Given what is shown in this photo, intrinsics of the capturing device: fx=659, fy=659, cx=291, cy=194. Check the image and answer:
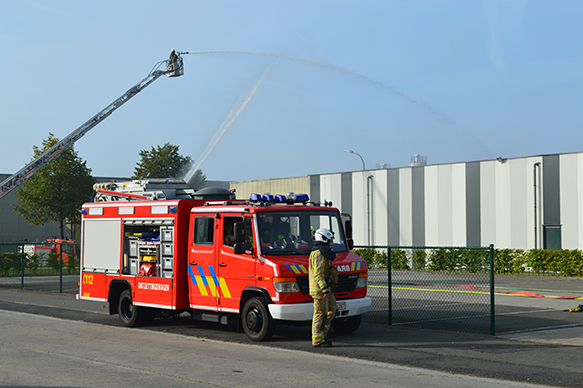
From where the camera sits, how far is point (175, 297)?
522 inches

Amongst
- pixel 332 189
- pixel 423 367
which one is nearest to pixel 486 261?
pixel 423 367

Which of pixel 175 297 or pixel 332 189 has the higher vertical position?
pixel 332 189

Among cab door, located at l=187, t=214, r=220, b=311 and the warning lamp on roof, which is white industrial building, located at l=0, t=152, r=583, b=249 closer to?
the warning lamp on roof

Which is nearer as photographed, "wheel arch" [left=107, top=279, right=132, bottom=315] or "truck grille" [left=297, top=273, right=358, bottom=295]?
"truck grille" [left=297, top=273, right=358, bottom=295]

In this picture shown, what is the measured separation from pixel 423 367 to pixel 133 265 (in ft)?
24.3

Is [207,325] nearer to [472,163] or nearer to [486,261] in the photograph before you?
[486,261]

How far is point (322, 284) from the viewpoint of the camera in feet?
35.6

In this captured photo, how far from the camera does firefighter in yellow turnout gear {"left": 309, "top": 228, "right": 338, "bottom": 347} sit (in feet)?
35.8

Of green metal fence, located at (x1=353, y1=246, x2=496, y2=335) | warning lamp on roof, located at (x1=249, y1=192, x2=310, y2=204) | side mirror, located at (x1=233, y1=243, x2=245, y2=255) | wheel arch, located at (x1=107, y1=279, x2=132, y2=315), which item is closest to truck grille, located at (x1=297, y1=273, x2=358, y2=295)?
side mirror, located at (x1=233, y1=243, x2=245, y2=255)

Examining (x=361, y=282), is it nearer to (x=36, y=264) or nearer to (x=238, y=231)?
(x=238, y=231)

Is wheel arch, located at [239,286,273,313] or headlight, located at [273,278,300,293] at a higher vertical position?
headlight, located at [273,278,300,293]

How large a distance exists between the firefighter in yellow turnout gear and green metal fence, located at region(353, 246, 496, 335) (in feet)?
10.2

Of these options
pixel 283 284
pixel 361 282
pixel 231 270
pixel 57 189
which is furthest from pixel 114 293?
pixel 57 189

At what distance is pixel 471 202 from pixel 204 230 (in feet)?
92.4
